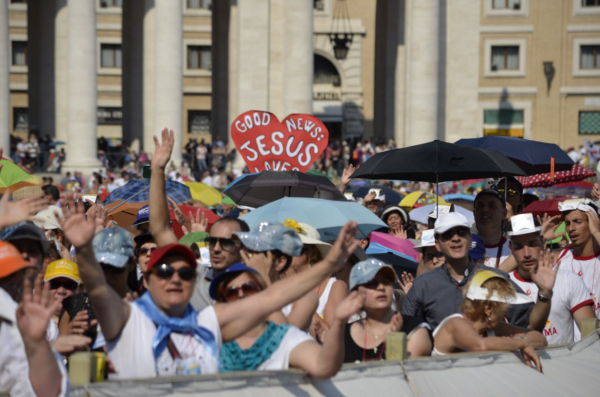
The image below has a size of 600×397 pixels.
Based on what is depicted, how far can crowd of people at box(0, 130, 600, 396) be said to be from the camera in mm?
5242

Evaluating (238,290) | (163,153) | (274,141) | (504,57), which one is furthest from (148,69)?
(238,290)

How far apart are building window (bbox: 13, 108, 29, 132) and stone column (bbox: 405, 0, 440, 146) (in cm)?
2869

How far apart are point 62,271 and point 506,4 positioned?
167 feet

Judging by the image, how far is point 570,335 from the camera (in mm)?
8305

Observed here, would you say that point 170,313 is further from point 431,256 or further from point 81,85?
point 81,85

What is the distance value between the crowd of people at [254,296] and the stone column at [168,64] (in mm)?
26623

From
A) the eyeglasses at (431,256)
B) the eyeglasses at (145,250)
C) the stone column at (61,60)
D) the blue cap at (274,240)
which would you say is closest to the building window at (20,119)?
the stone column at (61,60)

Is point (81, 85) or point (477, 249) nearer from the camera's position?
point (477, 249)

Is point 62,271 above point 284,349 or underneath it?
above

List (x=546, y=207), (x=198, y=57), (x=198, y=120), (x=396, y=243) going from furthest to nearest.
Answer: (x=198, y=57) < (x=198, y=120) < (x=546, y=207) < (x=396, y=243)

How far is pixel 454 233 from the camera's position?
25.8 feet

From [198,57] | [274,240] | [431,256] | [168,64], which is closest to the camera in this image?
[274,240]

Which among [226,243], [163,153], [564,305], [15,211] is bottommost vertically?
[564,305]

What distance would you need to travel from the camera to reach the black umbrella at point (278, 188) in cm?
1194
